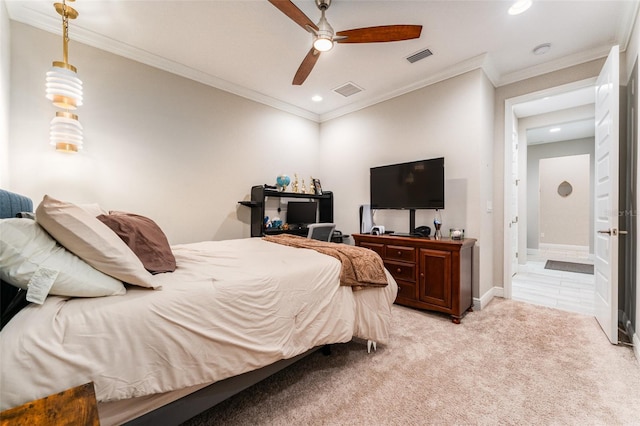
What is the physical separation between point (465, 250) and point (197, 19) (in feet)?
11.7

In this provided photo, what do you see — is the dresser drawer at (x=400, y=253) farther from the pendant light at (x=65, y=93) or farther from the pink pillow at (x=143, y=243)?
the pendant light at (x=65, y=93)

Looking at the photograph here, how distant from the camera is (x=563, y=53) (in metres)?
2.90

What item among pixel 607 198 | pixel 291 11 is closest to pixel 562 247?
pixel 607 198

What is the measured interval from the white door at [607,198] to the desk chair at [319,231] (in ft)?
9.00

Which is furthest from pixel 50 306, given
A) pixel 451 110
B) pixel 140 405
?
pixel 451 110

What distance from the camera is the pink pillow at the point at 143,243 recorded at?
1.46m

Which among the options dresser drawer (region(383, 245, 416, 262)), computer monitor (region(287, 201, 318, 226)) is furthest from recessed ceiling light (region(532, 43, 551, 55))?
computer monitor (region(287, 201, 318, 226))

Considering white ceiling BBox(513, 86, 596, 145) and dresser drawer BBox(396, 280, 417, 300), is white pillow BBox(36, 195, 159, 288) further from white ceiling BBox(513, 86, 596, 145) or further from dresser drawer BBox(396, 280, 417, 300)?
white ceiling BBox(513, 86, 596, 145)

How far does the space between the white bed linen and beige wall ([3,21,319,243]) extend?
167cm

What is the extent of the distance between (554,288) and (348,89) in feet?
13.9

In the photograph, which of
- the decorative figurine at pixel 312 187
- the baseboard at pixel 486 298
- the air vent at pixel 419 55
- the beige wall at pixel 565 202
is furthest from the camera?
the beige wall at pixel 565 202

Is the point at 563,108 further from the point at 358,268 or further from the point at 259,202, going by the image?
the point at 259,202

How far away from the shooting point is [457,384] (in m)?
1.71

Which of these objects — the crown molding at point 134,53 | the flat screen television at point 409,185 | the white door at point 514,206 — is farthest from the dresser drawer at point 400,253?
the crown molding at point 134,53
